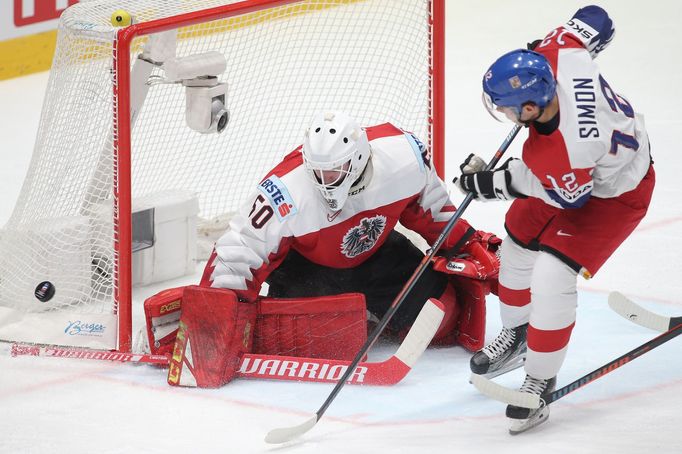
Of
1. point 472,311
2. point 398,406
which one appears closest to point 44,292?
point 398,406

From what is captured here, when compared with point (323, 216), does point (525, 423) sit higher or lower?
lower

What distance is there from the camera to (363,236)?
3537mm

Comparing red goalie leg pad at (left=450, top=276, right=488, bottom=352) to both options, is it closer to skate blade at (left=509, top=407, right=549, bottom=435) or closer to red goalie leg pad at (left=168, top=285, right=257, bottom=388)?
skate blade at (left=509, top=407, right=549, bottom=435)

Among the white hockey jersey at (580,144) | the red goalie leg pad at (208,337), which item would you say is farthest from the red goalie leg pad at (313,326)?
the white hockey jersey at (580,144)

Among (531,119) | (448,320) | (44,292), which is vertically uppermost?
(531,119)

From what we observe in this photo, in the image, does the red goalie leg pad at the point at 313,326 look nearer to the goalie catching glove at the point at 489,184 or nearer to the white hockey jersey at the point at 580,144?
the goalie catching glove at the point at 489,184

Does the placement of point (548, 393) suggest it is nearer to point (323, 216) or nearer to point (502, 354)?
point (502, 354)

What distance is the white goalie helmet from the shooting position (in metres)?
3.22

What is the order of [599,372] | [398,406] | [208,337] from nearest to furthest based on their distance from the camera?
1. [599,372]
2. [398,406]
3. [208,337]

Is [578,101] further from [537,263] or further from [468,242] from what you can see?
[468,242]

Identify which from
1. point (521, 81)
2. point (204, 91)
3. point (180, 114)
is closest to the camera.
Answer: point (521, 81)

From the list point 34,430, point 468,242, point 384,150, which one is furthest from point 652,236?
point 34,430

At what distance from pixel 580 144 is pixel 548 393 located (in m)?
0.70

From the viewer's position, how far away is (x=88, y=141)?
12.0ft
